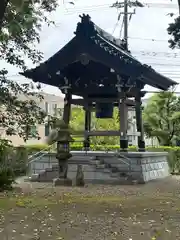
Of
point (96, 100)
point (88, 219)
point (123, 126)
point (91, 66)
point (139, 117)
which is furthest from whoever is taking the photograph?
point (139, 117)

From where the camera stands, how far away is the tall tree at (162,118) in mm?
38812

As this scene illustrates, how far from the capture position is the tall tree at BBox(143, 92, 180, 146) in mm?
38812

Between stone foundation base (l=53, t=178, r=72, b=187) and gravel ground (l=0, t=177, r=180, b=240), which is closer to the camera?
gravel ground (l=0, t=177, r=180, b=240)

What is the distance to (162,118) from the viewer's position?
130 ft

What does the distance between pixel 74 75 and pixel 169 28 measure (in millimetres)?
6789

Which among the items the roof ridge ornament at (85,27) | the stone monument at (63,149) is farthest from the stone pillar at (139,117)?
the stone monument at (63,149)

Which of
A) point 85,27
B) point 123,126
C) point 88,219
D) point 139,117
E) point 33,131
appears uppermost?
point 85,27

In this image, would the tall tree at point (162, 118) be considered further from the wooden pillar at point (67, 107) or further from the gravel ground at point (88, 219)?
the gravel ground at point (88, 219)

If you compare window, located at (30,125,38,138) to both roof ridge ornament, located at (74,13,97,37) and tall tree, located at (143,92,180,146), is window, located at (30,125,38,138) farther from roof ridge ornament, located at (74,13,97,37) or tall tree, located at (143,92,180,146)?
tall tree, located at (143,92,180,146)

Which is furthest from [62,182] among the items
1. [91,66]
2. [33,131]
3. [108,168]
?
[33,131]

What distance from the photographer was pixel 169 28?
46.5 ft

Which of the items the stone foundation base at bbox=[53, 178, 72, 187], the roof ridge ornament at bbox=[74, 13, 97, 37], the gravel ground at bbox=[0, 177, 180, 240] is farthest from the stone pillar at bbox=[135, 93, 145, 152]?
the gravel ground at bbox=[0, 177, 180, 240]

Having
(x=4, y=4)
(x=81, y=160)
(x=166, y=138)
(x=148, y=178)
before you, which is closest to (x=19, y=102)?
(x=4, y=4)

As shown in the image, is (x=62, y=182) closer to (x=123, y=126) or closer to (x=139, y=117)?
(x=123, y=126)
